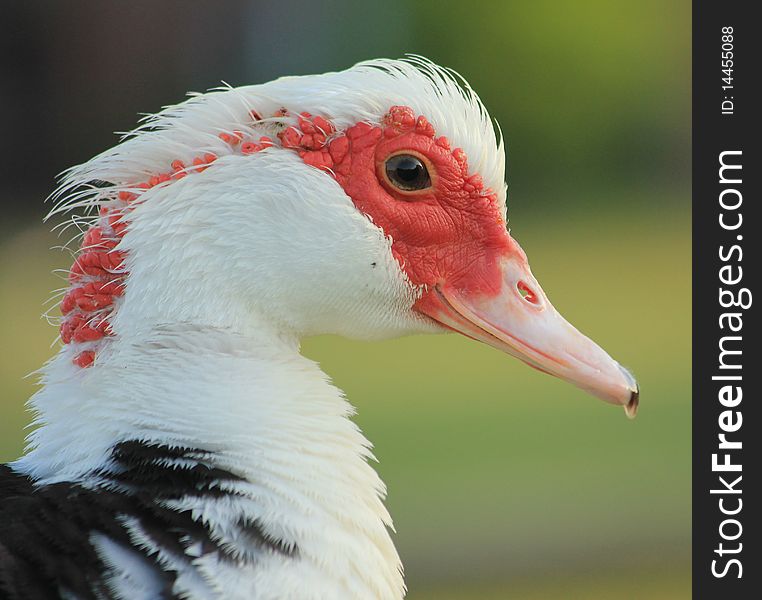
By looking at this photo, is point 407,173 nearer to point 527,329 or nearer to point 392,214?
point 392,214

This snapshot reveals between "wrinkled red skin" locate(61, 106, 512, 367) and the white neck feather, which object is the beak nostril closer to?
"wrinkled red skin" locate(61, 106, 512, 367)

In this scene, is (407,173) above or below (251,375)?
above

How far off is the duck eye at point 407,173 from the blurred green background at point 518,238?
3712mm

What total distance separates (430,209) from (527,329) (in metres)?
0.36

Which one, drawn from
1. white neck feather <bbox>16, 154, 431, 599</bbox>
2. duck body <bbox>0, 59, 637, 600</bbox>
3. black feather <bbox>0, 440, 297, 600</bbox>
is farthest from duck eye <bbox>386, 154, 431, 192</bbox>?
black feather <bbox>0, 440, 297, 600</bbox>

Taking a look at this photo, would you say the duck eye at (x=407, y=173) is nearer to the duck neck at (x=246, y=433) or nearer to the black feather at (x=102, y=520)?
the duck neck at (x=246, y=433)

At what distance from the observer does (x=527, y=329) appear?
2.40 m

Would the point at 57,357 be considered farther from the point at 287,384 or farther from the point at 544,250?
the point at 544,250

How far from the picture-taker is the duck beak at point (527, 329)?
2.31 m

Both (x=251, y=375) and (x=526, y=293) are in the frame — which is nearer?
(x=251, y=375)
